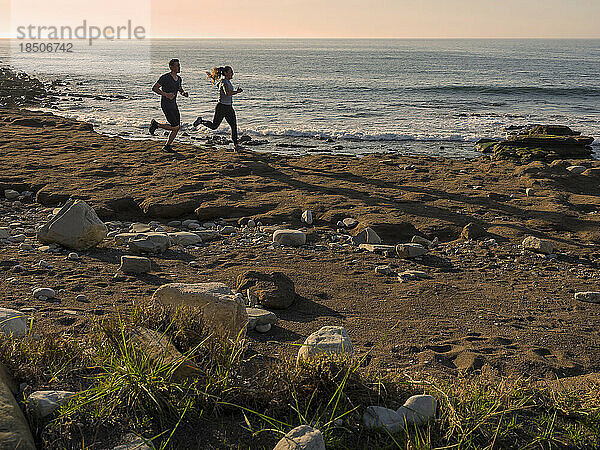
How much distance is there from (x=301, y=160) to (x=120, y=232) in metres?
5.31

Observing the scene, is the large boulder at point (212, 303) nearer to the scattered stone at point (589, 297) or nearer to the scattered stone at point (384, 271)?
the scattered stone at point (384, 271)

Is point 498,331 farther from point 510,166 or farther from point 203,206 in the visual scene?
point 510,166

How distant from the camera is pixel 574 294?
17.0 ft

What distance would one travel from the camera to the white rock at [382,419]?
A: 2.65 metres

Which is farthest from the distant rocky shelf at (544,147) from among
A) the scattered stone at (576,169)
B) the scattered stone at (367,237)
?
the scattered stone at (367,237)

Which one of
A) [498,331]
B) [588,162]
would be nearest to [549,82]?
→ [588,162]

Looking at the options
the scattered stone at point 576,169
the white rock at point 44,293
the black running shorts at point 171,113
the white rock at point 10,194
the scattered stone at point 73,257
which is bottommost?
the white rock at point 44,293

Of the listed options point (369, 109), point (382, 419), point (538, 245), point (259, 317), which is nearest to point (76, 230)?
point (259, 317)

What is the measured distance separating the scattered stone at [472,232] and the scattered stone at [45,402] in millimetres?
5126

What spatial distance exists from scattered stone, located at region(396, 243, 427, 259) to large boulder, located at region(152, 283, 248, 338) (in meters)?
2.67

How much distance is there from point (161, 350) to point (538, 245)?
15.5 ft

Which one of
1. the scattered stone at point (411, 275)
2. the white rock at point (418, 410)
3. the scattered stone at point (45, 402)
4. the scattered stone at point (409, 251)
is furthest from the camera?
the scattered stone at point (409, 251)

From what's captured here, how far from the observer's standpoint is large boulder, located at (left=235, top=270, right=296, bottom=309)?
183 inches

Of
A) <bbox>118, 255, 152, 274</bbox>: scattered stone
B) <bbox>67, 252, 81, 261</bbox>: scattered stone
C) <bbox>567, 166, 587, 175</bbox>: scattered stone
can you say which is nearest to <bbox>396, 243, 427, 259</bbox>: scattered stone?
<bbox>118, 255, 152, 274</bbox>: scattered stone
